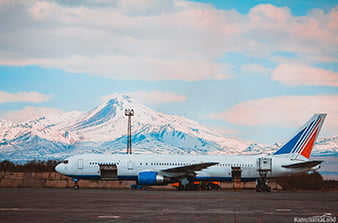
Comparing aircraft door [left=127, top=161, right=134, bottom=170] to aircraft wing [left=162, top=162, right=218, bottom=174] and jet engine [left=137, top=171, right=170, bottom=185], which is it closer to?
jet engine [left=137, top=171, right=170, bottom=185]

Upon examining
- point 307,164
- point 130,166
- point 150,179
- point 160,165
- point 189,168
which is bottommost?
point 150,179

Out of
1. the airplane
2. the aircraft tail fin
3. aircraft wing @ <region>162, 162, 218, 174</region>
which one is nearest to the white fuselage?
the airplane

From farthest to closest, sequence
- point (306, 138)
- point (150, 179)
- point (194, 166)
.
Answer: point (306, 138)
point (194, 166)
point (150, 179)

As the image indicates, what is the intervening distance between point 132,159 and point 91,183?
614cm

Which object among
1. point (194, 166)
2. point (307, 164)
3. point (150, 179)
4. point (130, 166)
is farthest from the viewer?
point (130, 166)

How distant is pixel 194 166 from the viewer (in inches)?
1699

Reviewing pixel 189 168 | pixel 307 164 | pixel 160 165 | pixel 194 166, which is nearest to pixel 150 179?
pixel 160 165

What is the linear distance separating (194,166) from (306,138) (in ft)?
35.8

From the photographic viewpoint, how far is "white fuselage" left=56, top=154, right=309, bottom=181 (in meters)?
43.7

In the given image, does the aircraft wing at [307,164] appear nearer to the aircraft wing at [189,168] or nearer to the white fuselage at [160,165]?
the white fuselage at [160,165]

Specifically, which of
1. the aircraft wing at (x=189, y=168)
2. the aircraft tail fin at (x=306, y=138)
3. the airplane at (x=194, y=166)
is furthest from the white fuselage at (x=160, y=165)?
the aircraft tail fin at (x=306, y=138)

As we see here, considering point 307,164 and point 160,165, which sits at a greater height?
point 307,164

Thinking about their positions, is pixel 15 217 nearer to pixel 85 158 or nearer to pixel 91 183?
pixel 85 158

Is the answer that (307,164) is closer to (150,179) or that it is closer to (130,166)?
(150,179)
